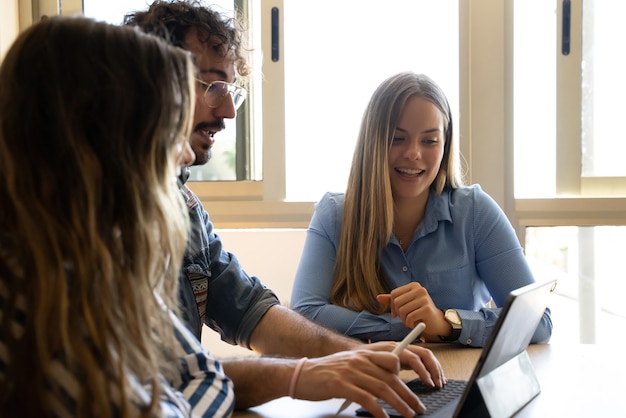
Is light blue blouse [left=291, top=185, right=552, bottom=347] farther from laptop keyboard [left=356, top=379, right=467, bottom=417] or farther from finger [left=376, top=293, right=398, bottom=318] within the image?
laptop keyboard [left=356, top=379, right=467, bottom=417]

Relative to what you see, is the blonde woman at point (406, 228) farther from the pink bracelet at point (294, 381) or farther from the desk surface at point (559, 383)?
the pink bracelet at point (294, 381)

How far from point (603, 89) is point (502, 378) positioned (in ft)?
6.46

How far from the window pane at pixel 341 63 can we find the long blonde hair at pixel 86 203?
2.18 m

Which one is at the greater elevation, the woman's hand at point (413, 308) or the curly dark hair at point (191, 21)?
the curly dark hair at point (191, 21)

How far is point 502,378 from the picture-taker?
4.13 ft

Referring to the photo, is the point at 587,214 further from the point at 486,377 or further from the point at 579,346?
the point at 486,377

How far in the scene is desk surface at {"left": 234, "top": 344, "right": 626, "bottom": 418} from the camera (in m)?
1.28

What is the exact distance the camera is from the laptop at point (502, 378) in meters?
1.14

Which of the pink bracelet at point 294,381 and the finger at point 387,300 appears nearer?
the pink bracelet at point 294,381

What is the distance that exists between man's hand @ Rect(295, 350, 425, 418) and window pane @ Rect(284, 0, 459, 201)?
185 centimetres

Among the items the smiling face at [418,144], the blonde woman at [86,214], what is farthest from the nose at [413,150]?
the blonde woman at [86,214]

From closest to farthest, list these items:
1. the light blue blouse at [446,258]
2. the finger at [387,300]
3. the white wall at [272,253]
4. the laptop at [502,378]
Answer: the laptop at [502,378], the finger at [387,300], the light blue blouse at [446,258], the white wall at [272,253]

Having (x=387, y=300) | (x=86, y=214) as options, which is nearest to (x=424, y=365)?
(x=387, y=300)

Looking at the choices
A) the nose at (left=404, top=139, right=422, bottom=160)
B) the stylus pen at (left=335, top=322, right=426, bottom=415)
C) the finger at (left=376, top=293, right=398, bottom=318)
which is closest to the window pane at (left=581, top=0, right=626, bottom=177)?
the nose at (left=404, top=139, right=422, bottom=160)
